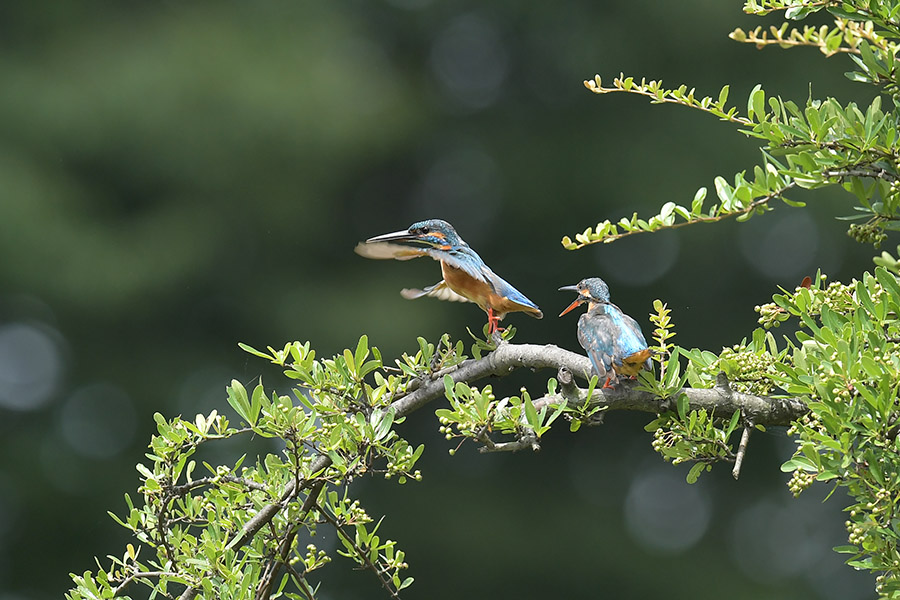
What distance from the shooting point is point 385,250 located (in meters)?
1.71

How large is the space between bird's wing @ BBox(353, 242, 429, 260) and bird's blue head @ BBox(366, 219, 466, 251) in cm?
7

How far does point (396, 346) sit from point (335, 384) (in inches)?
161

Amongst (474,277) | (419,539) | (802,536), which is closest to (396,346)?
(419,539)

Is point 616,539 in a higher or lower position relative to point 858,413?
lower

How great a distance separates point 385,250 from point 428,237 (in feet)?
0.51

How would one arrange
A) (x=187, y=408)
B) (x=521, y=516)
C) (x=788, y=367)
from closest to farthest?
(x=788, y=367)
(x=187, y=408)
(x=521, y=516)

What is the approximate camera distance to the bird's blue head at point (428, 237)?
6.02 ft

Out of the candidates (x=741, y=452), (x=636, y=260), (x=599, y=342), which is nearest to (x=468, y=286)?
(x=599, y=342)

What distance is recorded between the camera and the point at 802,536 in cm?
673

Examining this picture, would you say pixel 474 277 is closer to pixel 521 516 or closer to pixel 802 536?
pixel 521 516

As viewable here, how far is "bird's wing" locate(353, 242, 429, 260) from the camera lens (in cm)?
169

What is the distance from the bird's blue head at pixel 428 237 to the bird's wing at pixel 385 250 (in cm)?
7

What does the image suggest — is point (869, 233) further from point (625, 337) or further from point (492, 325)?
point (492, 325)

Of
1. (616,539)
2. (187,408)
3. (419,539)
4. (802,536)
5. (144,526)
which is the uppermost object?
(144,526)
